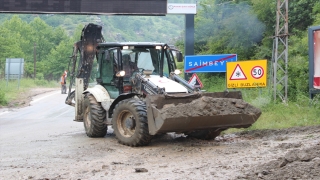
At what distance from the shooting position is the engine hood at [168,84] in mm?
12308

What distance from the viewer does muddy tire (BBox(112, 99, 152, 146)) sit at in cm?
1155

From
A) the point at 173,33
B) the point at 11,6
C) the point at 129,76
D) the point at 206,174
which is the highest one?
the point at 173,33

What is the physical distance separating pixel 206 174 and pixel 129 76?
5699 millimetres

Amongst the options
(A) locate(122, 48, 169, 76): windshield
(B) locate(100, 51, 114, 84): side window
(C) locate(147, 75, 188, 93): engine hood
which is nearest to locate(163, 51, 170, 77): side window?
(A) locate(122, 48, 169, 76): windshield

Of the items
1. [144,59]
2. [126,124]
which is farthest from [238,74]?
[126,124]

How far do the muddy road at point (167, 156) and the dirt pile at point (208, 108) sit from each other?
0.74 metres

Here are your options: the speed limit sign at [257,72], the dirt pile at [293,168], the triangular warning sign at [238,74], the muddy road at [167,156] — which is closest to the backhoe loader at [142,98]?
the muddy road at [167,156]

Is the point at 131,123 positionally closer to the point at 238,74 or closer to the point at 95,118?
the point at 95,118

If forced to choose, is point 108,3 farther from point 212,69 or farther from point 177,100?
point 177,100

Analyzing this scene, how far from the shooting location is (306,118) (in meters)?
15.8

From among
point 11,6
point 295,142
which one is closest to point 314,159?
point 295,142

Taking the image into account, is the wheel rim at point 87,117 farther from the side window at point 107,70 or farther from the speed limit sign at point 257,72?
the speed limit sign at point 257,72

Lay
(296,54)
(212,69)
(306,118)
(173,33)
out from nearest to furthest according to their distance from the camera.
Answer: (306,118)
(212,69)
(296,54)
(173,33)

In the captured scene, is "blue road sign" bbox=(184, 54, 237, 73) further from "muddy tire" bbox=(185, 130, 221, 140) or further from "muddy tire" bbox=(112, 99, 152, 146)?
"muddy tire" bbox=(112, 99, 152, 146)
